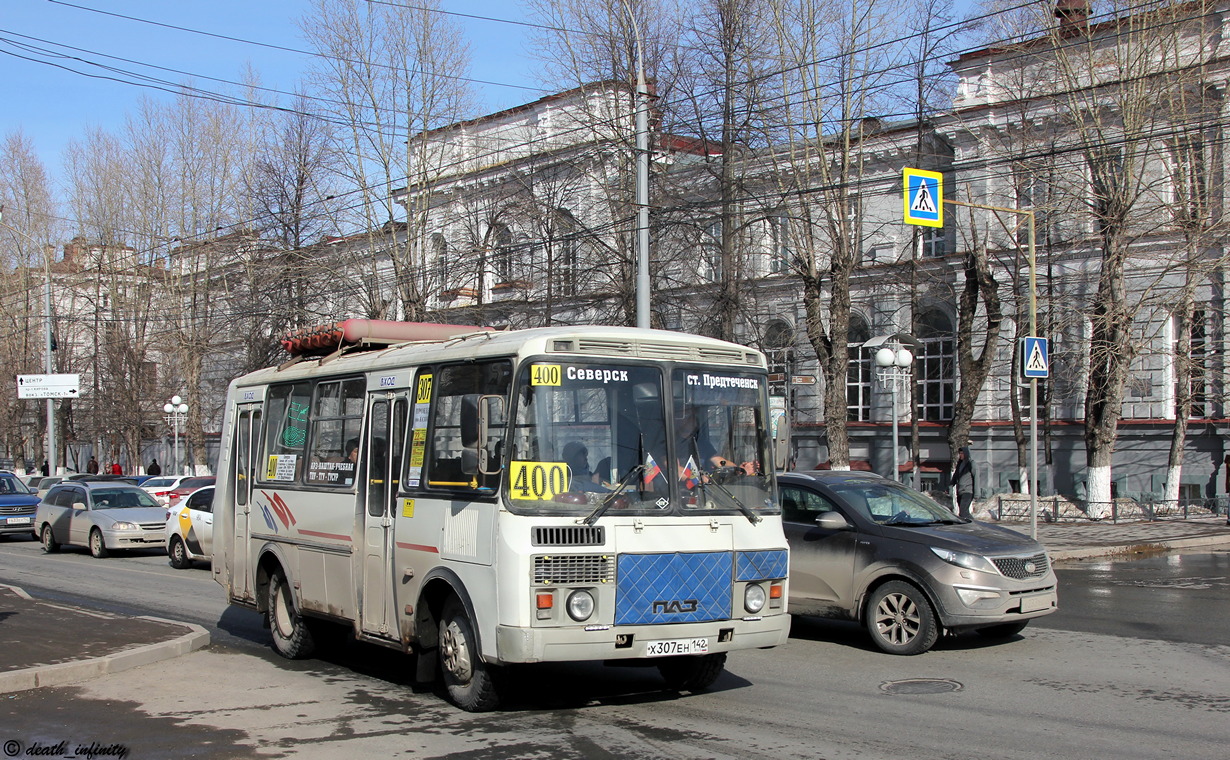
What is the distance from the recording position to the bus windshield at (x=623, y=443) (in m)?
7.75

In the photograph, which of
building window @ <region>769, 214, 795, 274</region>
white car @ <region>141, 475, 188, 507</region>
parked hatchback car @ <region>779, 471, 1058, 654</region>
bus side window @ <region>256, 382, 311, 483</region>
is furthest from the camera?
white car @ <region>141, 475, 188, 507</region>

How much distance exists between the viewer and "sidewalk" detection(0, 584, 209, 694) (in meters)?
9.27

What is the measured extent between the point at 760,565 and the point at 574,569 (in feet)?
4.99

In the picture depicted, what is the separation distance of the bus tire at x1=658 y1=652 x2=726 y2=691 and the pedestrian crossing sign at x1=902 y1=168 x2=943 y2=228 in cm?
1145

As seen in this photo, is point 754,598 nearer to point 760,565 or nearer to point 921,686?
point 760,565

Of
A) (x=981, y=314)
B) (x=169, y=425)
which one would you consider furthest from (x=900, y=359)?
(x=169, y=425)

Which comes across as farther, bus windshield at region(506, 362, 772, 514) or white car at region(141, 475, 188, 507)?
white car at region(141, 475, 188, 507)

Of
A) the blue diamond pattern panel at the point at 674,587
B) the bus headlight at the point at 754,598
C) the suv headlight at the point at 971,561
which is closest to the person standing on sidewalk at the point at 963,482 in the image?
the suv headlight at the point at 971,561

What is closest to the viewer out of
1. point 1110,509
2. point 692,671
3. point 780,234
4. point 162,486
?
point 692,671

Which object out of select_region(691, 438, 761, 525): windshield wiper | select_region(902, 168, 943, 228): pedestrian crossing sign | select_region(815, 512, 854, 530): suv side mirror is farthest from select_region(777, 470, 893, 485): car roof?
select_region(902, 168, 943, 228): pedestrian crossing sign

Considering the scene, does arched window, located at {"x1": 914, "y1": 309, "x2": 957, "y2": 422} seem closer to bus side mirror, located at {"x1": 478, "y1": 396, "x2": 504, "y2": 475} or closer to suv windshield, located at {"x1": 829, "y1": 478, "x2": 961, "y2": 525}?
suv windshield, located at {"x1": 829, "y1": 478, "x2": 961, "y2": 525}

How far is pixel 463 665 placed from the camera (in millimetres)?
8273

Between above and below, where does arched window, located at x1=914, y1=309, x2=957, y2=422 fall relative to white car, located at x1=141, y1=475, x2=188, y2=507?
above

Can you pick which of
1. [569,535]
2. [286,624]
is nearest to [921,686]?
[569,535]
